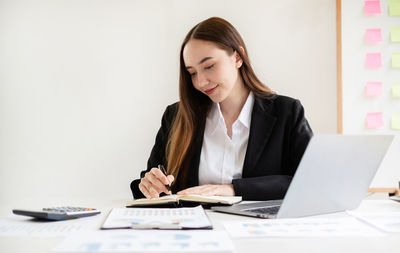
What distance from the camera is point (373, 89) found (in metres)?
2.37

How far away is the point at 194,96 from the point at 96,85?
888mm

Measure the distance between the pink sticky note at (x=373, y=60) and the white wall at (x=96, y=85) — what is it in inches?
18.7

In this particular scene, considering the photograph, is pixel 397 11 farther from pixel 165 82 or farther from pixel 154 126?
pixel 154 126

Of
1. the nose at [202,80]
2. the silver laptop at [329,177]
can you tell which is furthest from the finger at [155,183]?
the nose at [202,80]

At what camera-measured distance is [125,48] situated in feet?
8.29

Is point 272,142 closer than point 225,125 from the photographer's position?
Yes

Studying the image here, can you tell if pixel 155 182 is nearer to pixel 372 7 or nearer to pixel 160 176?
pixel 160 176

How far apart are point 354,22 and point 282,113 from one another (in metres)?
1.07

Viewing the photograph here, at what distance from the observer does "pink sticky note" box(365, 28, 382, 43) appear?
7.77 ft

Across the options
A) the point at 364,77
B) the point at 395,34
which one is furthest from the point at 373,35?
the point at 364,77

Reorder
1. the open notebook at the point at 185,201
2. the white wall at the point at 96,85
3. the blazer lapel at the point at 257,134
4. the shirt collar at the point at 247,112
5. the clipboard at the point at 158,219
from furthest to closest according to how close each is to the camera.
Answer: the white wall at the point at 96,85
the shirt collar at the point at 247,112
the blazer lapel at the point at 257,134
the open notebook at the point at 185,201
the clipboard at the point at 158,219

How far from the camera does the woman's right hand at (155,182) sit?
4.06 feet

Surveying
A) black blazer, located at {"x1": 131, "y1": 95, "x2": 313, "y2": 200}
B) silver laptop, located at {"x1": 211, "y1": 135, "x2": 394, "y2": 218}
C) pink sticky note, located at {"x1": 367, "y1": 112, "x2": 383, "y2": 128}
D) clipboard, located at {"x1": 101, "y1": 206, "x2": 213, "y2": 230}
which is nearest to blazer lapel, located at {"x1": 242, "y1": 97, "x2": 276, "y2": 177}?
black blazer, located at {"x1": 131, "y1": 95, "x2": 313, "y2": 200}

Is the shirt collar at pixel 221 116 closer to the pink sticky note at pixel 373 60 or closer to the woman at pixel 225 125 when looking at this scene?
the woman at pixel 225 125
